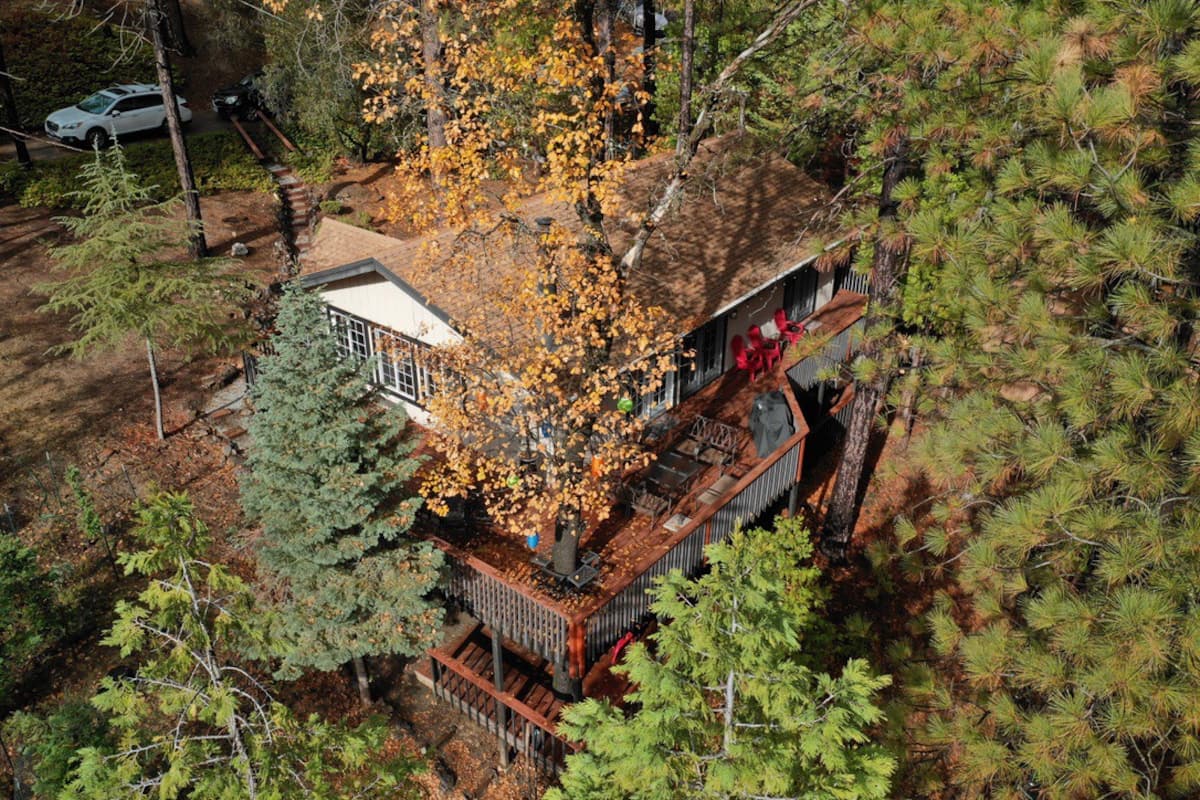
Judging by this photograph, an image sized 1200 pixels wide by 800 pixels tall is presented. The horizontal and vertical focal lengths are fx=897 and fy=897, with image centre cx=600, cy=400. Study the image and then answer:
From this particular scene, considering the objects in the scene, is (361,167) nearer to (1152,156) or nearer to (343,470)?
(343,470)

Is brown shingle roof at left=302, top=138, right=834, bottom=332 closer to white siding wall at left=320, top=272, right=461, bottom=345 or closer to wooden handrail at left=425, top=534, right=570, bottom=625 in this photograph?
white siding wall at left=320, top=272, right=461, bottom=345

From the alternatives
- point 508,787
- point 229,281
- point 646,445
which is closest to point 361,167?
point 229,281

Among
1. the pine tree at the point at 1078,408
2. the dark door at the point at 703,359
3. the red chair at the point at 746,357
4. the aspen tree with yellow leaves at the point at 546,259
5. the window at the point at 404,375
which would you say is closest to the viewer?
the pine tree at the point at 1078,408

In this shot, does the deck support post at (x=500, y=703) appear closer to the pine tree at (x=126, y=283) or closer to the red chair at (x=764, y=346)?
the pine tree at (x=126, y=283)

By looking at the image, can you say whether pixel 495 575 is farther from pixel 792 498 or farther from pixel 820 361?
pixel 820 361

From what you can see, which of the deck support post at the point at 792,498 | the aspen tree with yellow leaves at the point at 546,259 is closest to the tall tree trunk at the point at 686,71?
the aspen tree with yellow leaves at the point at 546,259
